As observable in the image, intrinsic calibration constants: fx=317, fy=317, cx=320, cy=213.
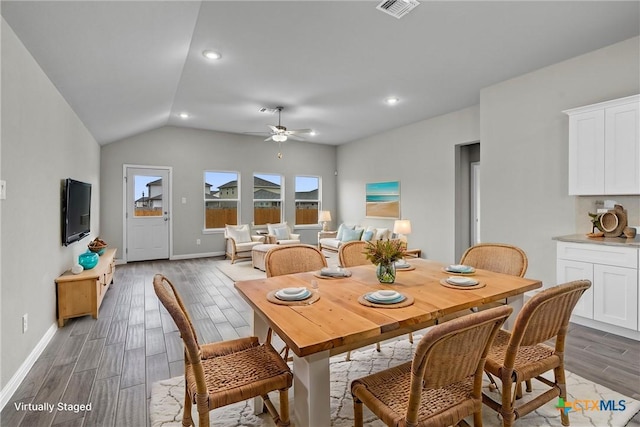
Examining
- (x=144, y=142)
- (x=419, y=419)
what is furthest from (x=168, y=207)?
(x=419, y=419)

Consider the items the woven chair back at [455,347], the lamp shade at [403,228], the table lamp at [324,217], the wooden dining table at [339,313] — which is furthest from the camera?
the table lamp at [324,217]

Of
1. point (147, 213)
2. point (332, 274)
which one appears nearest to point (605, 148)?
point (332, 274)

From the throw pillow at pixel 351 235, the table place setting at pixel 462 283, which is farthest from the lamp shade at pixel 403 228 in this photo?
the table place setting at pixel 462 283

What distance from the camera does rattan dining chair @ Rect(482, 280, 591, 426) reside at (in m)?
1.36

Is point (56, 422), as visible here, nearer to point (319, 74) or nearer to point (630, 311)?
point (319, 74)

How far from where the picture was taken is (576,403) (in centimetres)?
198

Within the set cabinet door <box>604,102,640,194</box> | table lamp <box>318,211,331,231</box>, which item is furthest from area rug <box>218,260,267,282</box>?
cabinet door <box>604,102,640,194</box>

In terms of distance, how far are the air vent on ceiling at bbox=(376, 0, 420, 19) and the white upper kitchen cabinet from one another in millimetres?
2213

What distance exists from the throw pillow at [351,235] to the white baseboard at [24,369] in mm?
5292

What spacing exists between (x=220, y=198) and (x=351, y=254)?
5641 millimetres

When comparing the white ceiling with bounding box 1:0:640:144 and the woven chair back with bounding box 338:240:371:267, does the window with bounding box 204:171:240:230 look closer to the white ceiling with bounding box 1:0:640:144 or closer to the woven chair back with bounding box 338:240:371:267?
the white ceiling with bounding box 1:0:640:144

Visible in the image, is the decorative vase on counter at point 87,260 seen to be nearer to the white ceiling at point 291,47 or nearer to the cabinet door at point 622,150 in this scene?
the white ceiling at point 291,47

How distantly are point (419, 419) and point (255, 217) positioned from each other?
7.19 meters

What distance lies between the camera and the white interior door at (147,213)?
673 centimetres
